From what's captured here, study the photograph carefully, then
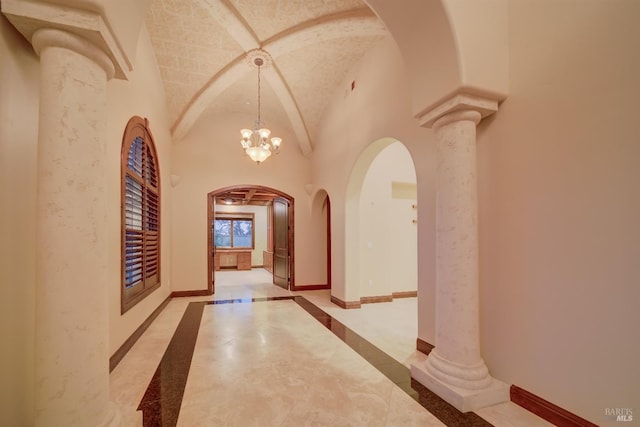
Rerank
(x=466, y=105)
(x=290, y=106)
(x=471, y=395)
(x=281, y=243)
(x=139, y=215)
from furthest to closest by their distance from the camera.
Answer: (x=281, y=243) < (x=290, y=106) < (x=139, y=215) < (x=466, y=105) < (x=471, y=395)

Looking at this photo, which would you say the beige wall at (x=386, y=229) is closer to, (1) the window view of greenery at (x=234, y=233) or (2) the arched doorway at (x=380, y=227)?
(2) the arched doorway at (x=380, y=227)

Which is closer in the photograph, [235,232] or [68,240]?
[68,240]

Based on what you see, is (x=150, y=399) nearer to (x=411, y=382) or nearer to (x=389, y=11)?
(x=411, y=382)

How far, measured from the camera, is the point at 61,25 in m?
1.45

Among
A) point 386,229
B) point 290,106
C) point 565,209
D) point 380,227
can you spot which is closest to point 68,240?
point 565,209

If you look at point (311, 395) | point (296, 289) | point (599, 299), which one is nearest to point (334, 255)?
point (296, 289)

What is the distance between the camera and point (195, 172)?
21.1ft

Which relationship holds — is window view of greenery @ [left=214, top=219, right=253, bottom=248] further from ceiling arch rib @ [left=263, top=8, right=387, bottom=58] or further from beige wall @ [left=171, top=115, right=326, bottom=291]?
ceiling arch rib @ [left=263, top=8, right=387, bottom=58]

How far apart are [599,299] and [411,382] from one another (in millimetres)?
1522

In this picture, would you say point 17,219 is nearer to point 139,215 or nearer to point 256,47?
point 139,215

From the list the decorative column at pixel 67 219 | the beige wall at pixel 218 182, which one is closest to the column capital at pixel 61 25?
the decorative column at pixel 67 219

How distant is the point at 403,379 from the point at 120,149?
11.9 feet

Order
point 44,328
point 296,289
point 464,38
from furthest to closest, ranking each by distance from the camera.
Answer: point 296,289, point 464,38, point 44,328

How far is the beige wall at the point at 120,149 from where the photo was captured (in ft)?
9.35
